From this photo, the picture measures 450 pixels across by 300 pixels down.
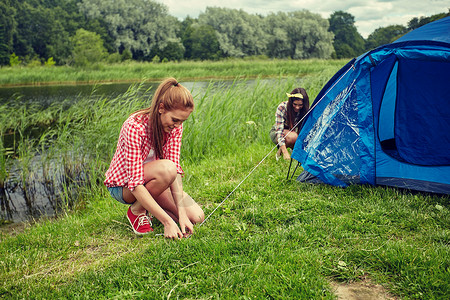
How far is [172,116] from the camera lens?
2.41 metres

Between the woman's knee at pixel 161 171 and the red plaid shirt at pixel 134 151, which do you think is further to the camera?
the woman's knee at pixel 161 171

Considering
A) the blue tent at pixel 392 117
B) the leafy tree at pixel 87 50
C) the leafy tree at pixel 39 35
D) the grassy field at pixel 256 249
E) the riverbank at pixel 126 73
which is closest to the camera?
the grassy field at pixel 256 249

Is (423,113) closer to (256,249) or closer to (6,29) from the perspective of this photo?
(256,249)

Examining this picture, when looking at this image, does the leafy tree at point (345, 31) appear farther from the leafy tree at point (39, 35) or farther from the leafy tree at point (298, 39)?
the leafy tree at point (39, 35)

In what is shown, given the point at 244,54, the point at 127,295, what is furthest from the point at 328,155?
the point at 244,54

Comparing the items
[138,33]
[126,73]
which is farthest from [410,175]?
[138,33]

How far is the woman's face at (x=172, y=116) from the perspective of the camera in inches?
94.4

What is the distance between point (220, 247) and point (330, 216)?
36.9 inches

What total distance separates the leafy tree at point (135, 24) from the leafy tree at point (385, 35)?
36909 mm

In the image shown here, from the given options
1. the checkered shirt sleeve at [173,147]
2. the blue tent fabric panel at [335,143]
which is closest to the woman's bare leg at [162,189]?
the checkered shirt sleeve at [173,147]

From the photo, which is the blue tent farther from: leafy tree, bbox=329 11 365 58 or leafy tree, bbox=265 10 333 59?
leafy tree, bbox=329 11 365 58

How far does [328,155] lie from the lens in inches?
132

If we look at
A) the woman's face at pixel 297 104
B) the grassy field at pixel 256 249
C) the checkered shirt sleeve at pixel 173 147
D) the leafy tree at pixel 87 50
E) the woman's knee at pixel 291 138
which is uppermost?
the leafy tree at pixel 87 50

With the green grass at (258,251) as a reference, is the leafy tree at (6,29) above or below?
above
